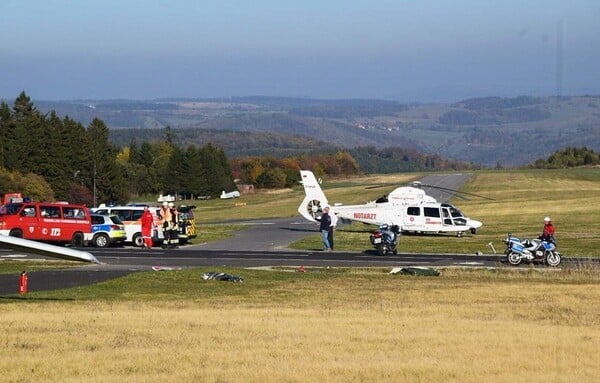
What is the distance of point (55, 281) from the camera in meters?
29.7

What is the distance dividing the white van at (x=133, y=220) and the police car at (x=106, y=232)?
1.22 feet

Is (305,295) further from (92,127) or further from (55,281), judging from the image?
(92,127)

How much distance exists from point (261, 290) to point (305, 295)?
1.66 meters

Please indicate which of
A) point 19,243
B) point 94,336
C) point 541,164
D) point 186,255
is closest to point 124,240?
point 186,255

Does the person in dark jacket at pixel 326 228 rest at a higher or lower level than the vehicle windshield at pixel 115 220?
lower

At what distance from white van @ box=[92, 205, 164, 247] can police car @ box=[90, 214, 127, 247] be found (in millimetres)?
372

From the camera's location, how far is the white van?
43.8 meters

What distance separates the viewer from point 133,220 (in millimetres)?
48438

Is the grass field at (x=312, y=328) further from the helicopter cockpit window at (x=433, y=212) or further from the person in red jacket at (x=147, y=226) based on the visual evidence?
the helicopter cockpit window at (x=433, y=212)

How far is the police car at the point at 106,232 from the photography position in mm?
45469

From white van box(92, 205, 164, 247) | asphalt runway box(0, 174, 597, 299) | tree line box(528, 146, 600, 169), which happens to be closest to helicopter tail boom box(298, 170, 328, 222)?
asphalt runway box(0, 174, 597, 299)

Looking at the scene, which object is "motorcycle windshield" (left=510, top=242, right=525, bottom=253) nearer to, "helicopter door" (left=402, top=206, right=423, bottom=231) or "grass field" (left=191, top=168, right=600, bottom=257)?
"grass field" (left=191, top=168, right=600, bottom=257)

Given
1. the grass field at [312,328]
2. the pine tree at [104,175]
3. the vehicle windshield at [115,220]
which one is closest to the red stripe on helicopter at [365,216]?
the vehicle windshield at [115,220]

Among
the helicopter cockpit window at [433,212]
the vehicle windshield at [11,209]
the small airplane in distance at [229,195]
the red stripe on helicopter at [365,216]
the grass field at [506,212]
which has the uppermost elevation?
the vehicle windshield at [11,209]
